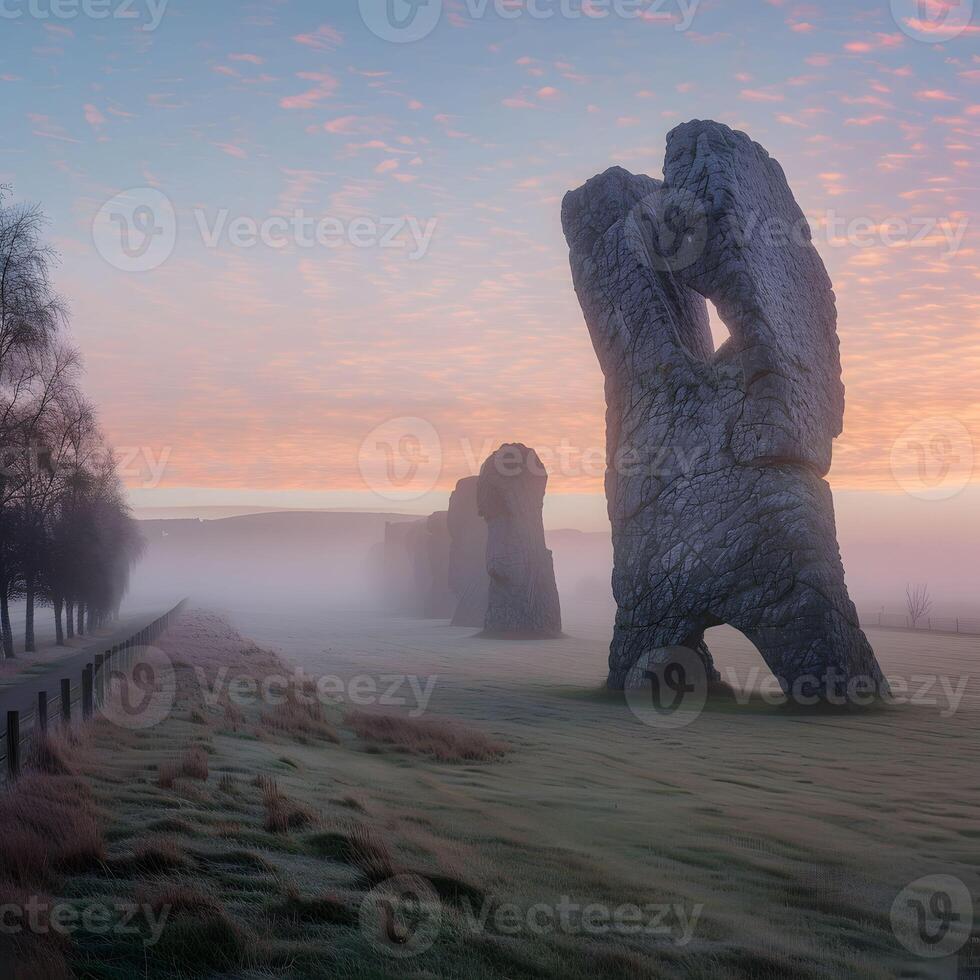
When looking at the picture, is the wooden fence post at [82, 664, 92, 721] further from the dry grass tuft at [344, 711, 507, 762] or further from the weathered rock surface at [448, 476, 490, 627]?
the weathered rock surface at [448, 476, 490, 627]

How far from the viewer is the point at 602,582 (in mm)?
153625

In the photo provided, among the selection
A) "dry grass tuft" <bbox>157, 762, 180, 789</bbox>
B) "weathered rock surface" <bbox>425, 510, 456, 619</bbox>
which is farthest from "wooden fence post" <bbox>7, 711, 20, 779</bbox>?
"weathered rock surface" <bbox>425, 510, 456, 619</bbox>

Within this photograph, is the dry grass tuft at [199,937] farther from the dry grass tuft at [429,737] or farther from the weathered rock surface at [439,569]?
the weathered rock surface at [439,569]

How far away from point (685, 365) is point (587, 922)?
1766 cm

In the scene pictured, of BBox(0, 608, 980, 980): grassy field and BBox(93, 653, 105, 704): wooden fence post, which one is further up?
BBox(93, 653, 105, 704): wooden fence post

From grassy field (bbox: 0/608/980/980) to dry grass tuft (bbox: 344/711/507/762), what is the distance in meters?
0.06

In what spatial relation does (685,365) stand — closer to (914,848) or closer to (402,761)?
(402,761)

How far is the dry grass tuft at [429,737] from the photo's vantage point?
14586mm

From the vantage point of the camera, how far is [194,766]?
10438 mm

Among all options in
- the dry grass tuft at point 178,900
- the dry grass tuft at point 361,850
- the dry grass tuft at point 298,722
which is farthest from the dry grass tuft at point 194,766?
the dry grass tuft at point 298,722

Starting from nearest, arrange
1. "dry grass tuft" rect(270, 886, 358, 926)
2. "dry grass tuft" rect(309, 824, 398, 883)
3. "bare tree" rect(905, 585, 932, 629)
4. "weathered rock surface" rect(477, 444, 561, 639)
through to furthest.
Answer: "dry grass tuft" rect(270, 886, 358, 926) < "dry grass tuft" rect(309, 824, 398, 883) < "weathered rock surface" rect(477, 444, 561, 639) < "bare tree" rect(905, 585, 932, 629)

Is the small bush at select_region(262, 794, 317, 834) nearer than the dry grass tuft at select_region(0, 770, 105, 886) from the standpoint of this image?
No

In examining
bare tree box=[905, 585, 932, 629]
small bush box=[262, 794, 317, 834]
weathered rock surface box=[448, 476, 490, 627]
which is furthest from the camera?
weathered rock surface box=[448, 476, 490, 627]

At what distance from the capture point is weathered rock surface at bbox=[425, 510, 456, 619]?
7816 cm
